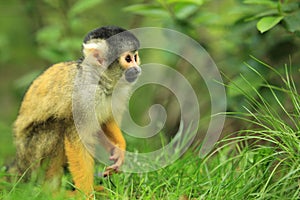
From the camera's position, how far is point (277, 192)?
2.73m

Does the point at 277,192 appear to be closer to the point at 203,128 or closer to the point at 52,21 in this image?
the point at 203,128

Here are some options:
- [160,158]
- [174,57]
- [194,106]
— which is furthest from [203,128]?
[160,158]

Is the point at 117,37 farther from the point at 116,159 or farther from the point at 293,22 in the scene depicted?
the point at 293,22

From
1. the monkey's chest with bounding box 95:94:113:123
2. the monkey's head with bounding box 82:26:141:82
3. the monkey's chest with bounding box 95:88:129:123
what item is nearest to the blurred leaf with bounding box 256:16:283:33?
the monkey's head with bounding box 82:26:141:82

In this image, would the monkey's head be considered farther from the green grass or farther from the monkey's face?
the green grass

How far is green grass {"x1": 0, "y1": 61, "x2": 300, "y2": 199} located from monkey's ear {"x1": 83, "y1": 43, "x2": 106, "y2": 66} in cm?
75

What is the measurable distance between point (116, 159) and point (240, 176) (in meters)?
1.02

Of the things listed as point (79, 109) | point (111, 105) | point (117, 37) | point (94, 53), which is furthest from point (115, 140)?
point (117, 37)

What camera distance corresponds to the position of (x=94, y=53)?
3543mm

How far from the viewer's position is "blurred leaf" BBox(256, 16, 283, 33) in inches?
138

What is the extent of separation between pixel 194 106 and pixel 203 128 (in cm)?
45

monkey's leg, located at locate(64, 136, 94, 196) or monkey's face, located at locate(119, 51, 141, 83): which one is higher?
monkey's face, located at locate(119, 51, 141, 83)

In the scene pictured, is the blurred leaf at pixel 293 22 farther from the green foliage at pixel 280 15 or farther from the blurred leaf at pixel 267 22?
the blurred leaf at pixel 267 22

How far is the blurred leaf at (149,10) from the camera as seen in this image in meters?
4.36
